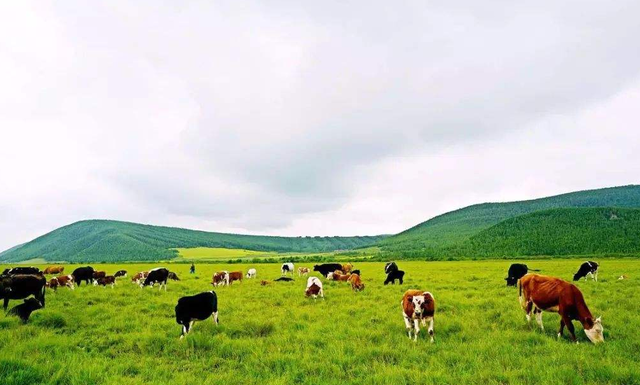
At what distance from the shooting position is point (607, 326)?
11.3 metres

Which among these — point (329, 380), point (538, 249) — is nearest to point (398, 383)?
point (329, 380)

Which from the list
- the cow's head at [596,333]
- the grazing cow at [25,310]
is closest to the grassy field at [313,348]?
the grazing cow at [25,310]

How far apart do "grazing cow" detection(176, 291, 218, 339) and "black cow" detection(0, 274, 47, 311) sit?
8.31 m

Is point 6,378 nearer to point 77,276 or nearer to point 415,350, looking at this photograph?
point 415,350

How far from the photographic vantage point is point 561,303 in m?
10.5

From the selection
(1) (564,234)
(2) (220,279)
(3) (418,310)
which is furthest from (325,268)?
(1) (564,234)

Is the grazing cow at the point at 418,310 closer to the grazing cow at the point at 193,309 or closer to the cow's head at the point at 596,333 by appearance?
the cow's head at the point at 596,333

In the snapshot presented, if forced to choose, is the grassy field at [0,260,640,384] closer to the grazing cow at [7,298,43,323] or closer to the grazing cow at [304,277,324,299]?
the grazing cow at [7,298,43,323]

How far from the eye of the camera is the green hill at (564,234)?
108 metres

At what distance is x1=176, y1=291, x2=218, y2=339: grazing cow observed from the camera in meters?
11.8

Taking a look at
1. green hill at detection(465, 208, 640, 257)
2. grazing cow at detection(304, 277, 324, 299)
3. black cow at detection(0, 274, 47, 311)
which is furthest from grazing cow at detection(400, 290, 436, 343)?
green hill at detection(465, 208, 640, 257)

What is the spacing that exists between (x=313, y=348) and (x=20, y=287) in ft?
46.5

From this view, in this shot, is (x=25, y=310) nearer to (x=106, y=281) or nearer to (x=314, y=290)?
(x=314, y=290)

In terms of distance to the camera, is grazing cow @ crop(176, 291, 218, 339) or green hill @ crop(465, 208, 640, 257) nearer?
grazing cow @ crop(176, 291, 218, 339)
